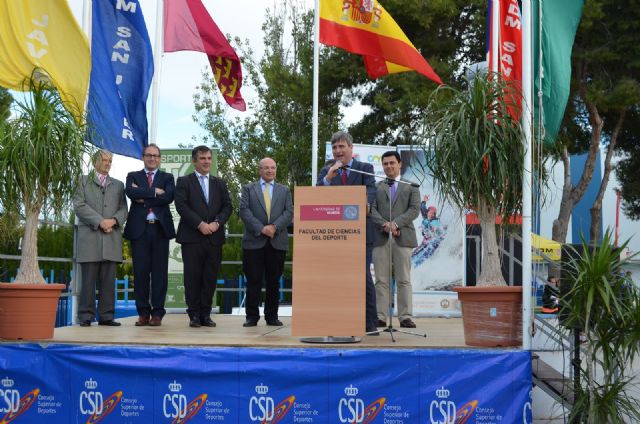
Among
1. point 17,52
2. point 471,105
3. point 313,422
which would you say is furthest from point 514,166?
point 17,52

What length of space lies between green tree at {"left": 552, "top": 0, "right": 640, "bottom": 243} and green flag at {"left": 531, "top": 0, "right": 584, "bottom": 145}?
1263 cm

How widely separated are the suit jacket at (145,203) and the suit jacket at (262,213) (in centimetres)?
84

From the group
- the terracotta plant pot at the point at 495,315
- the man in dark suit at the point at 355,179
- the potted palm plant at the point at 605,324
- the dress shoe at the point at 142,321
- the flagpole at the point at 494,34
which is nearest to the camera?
the potted palm plant at the point at 605,324

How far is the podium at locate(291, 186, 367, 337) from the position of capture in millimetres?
5816

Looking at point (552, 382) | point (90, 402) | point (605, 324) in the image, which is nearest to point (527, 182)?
point (605, 324)

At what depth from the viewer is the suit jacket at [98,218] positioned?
7672 mm

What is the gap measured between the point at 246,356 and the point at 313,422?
71 centimetres

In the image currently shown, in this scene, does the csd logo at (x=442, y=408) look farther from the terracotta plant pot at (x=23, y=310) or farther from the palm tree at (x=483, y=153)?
the terracotta plant pot at (x=23, y=310)

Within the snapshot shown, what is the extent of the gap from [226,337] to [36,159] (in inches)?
83.6

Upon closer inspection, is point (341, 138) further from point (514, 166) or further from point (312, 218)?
point (514, 166)

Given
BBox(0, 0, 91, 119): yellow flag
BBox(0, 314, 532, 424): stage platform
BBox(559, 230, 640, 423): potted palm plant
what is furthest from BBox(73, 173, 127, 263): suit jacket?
BBox(559, 230, 640, 423): potted palm plant

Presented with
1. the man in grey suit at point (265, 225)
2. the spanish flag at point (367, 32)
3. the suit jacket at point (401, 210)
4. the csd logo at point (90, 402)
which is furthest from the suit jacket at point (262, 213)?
the spanish flag at point (367, 32)

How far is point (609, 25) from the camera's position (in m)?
18.7

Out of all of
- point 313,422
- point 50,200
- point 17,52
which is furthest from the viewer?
point 17,52
